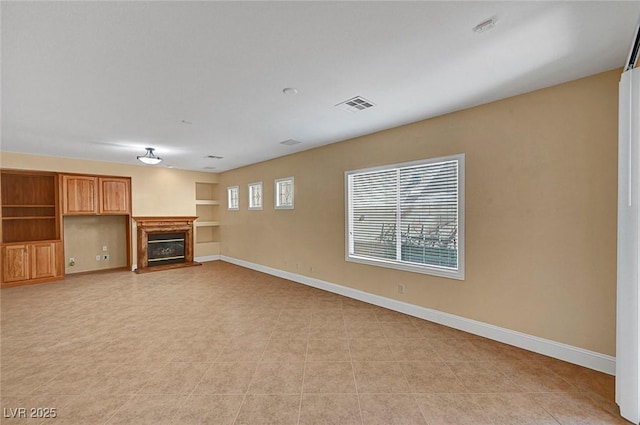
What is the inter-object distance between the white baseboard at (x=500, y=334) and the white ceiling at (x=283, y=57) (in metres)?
2.69

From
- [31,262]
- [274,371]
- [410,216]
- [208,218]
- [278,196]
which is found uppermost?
[278,196]

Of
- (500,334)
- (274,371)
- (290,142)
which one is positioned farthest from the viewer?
(290,142)

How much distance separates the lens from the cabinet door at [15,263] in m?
5.34

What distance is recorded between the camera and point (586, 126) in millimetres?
2541

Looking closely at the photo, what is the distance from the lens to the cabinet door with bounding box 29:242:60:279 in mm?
5647

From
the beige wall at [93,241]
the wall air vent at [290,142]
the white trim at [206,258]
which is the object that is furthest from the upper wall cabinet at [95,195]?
the wall air vent at [290,142]

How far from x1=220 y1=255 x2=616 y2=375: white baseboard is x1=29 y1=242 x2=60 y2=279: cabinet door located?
6.29 metres

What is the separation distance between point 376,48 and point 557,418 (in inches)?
123

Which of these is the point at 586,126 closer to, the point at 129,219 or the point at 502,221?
the point at 502,221

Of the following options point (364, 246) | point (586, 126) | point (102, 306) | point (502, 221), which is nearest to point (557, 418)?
point (502, 221)

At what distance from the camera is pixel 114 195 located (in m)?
6.73

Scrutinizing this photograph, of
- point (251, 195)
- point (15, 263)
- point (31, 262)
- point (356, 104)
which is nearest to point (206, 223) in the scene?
point (251, 195)

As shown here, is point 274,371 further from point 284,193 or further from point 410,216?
point 284,193

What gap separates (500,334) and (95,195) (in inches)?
338
